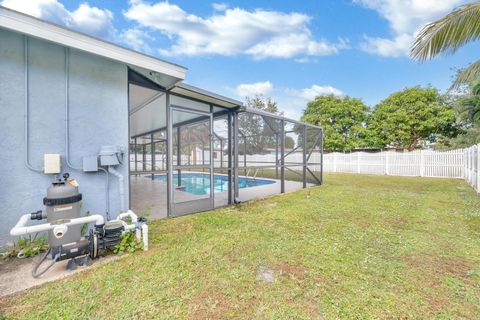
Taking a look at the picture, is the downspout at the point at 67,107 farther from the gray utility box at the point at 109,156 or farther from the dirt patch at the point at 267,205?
Answer: the dirt patch at the point at 267,205

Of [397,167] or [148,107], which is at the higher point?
[148,107]

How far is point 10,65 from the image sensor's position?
2.61m

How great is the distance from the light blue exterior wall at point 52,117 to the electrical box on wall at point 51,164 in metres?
0.11

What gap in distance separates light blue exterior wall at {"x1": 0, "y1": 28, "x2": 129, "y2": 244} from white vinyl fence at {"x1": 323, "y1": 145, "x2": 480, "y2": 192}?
12670 mm

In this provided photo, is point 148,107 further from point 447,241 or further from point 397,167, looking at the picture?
point 397,167

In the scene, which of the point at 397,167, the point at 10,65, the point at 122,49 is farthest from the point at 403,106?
the point at 10,65

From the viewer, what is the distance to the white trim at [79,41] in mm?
2258

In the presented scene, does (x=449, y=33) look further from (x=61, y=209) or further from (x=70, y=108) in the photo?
(x=61, y=209)

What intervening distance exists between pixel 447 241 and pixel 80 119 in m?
5.77

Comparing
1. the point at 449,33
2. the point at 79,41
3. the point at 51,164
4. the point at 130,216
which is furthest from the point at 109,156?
the point at 449,33

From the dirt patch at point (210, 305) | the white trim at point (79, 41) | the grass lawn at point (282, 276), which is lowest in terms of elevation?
the dirt patch at point (210, 305)

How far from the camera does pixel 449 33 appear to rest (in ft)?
13.4

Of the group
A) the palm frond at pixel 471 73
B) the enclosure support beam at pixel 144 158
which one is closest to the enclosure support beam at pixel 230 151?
the palm frond at pixel 471 73

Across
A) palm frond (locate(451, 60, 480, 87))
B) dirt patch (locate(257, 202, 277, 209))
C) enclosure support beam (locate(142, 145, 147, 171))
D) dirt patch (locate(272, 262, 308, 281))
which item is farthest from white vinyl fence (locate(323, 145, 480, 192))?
enclosure support beam (locate(142, 145, 147, 171))
